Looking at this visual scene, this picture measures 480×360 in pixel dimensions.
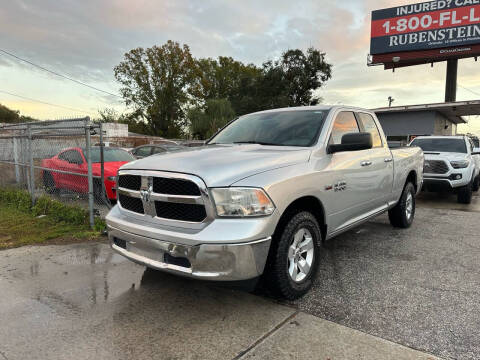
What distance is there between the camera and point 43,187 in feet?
23.2

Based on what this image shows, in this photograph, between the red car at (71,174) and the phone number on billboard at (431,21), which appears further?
the phone number on billboard at (431,21)

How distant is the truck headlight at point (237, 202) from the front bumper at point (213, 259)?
0.78ft

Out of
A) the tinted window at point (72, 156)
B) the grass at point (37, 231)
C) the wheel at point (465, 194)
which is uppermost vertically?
the tinted window at point (72, 156)

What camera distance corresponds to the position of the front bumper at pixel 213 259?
2641 millimetres

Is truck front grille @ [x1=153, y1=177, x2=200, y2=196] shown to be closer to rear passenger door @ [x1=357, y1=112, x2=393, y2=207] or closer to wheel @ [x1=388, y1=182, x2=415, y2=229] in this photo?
rear passenger door @ [x1=357, y1=112, x2=393, y2=207]

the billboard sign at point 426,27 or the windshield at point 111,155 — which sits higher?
the billboard sign at point 426,27

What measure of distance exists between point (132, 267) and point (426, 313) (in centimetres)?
308

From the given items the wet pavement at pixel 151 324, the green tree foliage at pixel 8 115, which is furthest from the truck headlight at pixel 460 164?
the green tree foliage at pixel 8 115

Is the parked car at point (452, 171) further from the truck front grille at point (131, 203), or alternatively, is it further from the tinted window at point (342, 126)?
the truck front grille at point (131, 203)

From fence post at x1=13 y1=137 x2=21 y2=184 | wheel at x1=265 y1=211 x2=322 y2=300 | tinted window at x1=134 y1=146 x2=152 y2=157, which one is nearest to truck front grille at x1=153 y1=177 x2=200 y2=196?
wheel at x1=265 y1=211 x2=322 y2=300

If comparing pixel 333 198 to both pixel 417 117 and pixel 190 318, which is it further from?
pixel 417 117

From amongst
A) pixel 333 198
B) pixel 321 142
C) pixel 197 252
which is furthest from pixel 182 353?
pixel 321 142

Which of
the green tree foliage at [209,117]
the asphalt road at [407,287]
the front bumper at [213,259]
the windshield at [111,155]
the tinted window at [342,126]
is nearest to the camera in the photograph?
the front bumper at [213,259]

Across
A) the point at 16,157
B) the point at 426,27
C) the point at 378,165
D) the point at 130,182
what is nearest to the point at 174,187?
the point at 130,182
